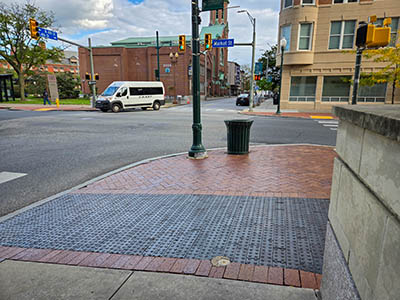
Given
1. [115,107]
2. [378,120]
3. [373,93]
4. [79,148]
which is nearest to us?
[378,120]

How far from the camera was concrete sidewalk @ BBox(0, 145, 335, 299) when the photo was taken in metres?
2.66

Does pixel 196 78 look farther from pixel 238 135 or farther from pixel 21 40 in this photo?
pixel 21 40

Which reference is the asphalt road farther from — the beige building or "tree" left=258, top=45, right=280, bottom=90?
"tree" left=258, top=45, right=280, bottom=90

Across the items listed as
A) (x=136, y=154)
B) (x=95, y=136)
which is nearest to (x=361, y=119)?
(x=136, y=154)

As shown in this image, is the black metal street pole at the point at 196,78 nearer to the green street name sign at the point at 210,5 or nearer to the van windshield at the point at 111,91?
the green street name sign at the point at 210,5

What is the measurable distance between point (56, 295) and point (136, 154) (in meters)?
6.25

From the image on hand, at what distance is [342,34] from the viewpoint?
2297 cm

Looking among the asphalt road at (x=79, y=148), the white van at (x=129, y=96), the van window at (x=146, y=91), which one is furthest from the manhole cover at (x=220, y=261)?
the van window at (x=146, y=91)

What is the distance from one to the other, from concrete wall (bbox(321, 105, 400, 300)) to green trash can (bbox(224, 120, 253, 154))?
547cm

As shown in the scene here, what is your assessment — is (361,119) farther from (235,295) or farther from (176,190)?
(176,190)

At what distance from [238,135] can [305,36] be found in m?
19.9

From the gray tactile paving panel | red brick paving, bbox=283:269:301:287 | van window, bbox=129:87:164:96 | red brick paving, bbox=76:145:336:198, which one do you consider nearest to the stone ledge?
red brick paving, bbox=283:269:301:287

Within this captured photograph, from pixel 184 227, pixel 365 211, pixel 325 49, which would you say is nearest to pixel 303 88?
pixel 325 49

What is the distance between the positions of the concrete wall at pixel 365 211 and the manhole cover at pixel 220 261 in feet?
3.13
